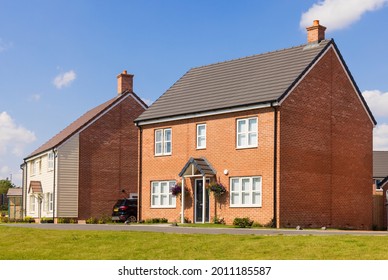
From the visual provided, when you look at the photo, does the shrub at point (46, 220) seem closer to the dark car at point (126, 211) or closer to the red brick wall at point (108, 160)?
the red brick wall at point (108, 160)

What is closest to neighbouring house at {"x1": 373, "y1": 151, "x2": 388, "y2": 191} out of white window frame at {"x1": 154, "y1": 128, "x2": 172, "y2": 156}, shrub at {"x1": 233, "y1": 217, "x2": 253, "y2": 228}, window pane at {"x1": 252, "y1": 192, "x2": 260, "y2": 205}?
white window frame at {"x1": 154, "y1": 128, "x2": 172, "y2": 156}

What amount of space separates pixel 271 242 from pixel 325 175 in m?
18.4

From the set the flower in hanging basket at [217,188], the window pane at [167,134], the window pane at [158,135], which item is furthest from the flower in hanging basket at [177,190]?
the window pane at [158,135]

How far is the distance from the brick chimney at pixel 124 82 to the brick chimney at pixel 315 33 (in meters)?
18.1

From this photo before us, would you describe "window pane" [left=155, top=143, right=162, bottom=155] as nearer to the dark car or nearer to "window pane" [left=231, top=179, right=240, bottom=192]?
the dark car

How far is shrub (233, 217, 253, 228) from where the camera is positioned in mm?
35513

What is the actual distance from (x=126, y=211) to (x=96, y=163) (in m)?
7.92

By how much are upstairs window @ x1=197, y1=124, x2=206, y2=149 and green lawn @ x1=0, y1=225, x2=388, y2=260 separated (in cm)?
1506

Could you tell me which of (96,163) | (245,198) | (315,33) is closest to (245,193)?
(245,198)

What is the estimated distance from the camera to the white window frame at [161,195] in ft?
139

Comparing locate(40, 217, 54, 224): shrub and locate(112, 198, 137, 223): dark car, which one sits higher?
locate(112, 198, 137, 223): dark car

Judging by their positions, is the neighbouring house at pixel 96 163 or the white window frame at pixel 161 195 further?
the neighbouring house at pixel 96 163

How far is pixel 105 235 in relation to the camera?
25750 mm

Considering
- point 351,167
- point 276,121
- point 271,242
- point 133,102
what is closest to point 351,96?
point 351,167
